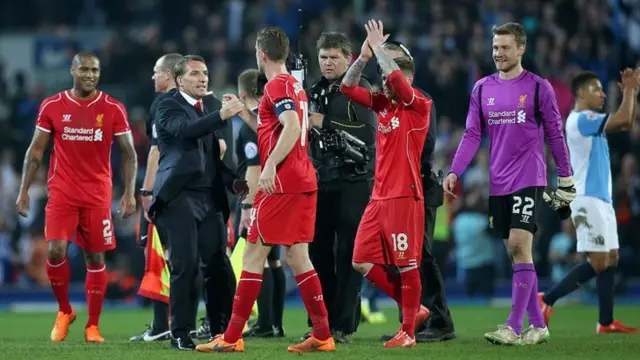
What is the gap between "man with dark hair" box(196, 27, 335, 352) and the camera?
8219 millimetres

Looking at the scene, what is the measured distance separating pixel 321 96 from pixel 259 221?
5.41 ft

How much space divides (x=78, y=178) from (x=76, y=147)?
0.27 m

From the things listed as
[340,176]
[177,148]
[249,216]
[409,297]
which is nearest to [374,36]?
[340,176]

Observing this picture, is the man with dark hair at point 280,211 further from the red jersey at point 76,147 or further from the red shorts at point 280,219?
the red jersey at point 76,147

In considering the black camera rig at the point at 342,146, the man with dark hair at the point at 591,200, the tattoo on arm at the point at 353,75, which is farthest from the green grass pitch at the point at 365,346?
the tattoo on arm at the point at 353,75

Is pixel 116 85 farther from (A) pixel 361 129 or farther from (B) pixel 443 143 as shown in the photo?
(A) pixel 361 129

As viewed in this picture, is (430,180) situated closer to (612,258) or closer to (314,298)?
(314,298)

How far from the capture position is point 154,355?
8242 millimetres

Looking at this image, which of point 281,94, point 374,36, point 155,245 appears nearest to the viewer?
point 281,94

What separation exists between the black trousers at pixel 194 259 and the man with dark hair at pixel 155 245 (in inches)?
42.6

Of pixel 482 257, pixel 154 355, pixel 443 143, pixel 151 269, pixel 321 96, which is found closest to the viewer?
pixel 154 355

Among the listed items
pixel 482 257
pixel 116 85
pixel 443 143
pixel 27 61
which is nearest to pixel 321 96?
pixel 482 257

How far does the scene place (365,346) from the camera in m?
9.01

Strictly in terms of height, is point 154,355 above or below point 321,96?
below
